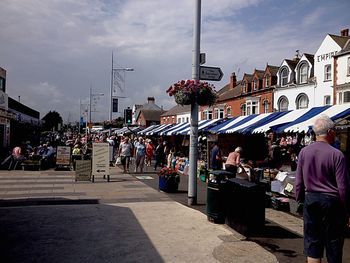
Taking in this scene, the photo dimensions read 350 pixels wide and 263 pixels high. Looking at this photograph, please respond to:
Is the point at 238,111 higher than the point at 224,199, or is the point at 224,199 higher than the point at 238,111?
the point at 238,111

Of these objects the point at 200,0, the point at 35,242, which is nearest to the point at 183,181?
the point at 200,0

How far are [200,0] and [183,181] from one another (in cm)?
786

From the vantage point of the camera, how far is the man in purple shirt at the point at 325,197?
400 centimetres

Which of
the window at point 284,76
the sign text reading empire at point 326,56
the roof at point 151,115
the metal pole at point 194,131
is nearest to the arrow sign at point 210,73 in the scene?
the metal pole at point 194,131

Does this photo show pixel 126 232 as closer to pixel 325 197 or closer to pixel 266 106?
pixel 325 197

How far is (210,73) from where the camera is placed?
1005 cm

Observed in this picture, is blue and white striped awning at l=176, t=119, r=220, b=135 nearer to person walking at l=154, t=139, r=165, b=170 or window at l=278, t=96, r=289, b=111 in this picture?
person walking at l=154, t=139, r=165, b=170

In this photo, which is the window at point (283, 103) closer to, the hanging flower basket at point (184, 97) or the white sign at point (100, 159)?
the white sign at point (100, 159)

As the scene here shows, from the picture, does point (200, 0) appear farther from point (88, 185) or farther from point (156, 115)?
point (156, 115)

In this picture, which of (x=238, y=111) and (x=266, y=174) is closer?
(x=266, y=174)

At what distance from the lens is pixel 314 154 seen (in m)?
4.21

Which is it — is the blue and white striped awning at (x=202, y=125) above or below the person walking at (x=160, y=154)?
above

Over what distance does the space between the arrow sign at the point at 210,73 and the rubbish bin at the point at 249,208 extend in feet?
12.5

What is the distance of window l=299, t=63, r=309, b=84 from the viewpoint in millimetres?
31205
